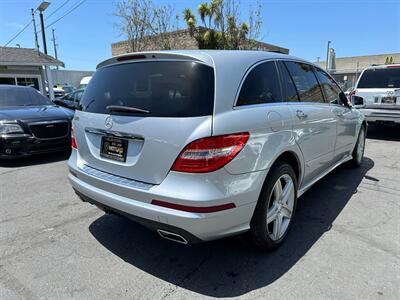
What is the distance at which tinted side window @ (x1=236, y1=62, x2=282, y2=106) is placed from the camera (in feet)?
8.23

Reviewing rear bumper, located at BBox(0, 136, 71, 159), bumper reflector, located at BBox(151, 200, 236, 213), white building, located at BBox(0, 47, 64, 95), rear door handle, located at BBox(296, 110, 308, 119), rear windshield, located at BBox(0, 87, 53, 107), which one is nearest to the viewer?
bumper reflector, located at BBox(151, 200, 236, 213)

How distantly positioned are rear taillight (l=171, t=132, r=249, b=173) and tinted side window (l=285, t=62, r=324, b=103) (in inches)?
63.3

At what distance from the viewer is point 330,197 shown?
4.23 metres

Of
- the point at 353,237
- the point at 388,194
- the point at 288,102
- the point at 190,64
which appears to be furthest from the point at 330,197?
the point at 190,64

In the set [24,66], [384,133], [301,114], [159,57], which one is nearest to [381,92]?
[384,133]

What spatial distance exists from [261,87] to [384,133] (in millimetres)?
8295

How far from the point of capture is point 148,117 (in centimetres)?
232

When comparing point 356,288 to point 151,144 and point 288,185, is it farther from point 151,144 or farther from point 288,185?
point 151,144

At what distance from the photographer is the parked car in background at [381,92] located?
25.3 ft

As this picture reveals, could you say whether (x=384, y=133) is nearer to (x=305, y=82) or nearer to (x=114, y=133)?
(x=305, y=82)

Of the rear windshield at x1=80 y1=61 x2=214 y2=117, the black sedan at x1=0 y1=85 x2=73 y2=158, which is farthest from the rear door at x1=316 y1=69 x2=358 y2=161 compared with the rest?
the black sedan at x1=0 y1=85 x2=73 y2=158

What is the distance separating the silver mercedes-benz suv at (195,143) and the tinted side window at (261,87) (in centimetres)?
1

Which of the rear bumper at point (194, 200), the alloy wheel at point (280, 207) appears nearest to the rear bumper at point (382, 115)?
the alloy wheel at point (280, 207)

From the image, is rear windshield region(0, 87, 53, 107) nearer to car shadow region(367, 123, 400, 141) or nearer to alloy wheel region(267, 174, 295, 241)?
alloy wheel region(267, 174, 295, 241)
